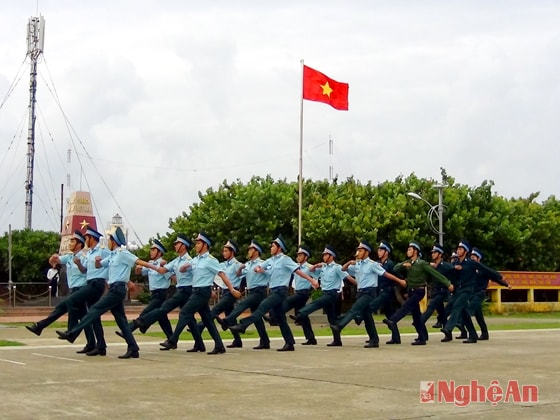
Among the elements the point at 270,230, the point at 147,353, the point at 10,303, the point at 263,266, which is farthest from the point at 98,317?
the point at 270,230

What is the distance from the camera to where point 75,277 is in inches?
554

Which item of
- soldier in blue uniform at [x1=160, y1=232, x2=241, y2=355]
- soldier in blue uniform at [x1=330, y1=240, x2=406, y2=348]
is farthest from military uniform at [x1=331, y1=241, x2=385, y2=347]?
soldier in blue uniform at [x1=160, y1=232, x2=241, y2=355]

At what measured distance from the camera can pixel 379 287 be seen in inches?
675

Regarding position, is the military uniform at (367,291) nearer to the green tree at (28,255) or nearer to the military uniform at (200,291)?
the military uniform at (200,291)

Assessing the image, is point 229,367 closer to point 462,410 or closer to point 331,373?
point 331,373

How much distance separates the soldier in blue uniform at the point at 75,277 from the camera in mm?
13602

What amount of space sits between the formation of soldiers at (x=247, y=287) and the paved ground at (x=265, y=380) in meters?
0.47

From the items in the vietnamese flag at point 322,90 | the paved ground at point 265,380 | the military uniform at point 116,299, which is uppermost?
the vietnamese flag at point 322,90

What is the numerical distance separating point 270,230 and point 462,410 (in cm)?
3476

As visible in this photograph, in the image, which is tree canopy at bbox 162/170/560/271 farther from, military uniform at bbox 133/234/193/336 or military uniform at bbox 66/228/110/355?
military uniform at bbox 66/228/110/355

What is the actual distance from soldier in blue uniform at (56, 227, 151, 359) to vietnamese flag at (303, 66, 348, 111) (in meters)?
20.4

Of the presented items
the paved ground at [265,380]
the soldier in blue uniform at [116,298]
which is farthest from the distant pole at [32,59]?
the soldier in blue uniform at [116,298]

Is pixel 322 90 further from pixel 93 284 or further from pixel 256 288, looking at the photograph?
pixel 93 284

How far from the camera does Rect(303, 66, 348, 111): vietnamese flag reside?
32969 millimetres
